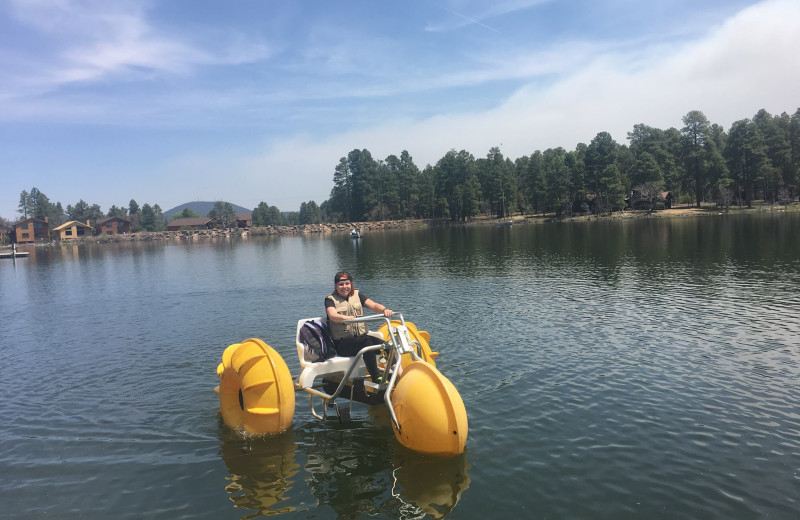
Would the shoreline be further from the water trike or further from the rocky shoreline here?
the water trike

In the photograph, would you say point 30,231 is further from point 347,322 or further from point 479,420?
point 479,420

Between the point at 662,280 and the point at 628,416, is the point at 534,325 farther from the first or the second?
the point at 662,280

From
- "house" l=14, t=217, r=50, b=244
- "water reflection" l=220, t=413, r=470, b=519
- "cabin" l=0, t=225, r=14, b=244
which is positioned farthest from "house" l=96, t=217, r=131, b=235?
"water reflection" l=220, t=413, r=470, b=519

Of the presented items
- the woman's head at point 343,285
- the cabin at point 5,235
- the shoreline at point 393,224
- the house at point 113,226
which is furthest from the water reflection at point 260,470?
the house at point 113,226

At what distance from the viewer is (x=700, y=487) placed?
26.1 feet

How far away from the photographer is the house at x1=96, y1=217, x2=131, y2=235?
179500 mm

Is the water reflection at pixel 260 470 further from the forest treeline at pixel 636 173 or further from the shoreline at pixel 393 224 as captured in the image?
the forest treeline at pixel 636 173

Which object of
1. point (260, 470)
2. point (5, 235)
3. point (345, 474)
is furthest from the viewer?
point (5, 235)

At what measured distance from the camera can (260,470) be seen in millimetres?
9109

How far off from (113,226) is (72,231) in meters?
15.0

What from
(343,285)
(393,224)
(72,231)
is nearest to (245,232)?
(72,231)

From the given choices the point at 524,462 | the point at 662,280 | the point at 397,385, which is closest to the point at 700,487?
the point at 524,462

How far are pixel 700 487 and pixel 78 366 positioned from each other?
18.4 m

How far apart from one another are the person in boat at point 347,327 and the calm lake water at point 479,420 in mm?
1658
